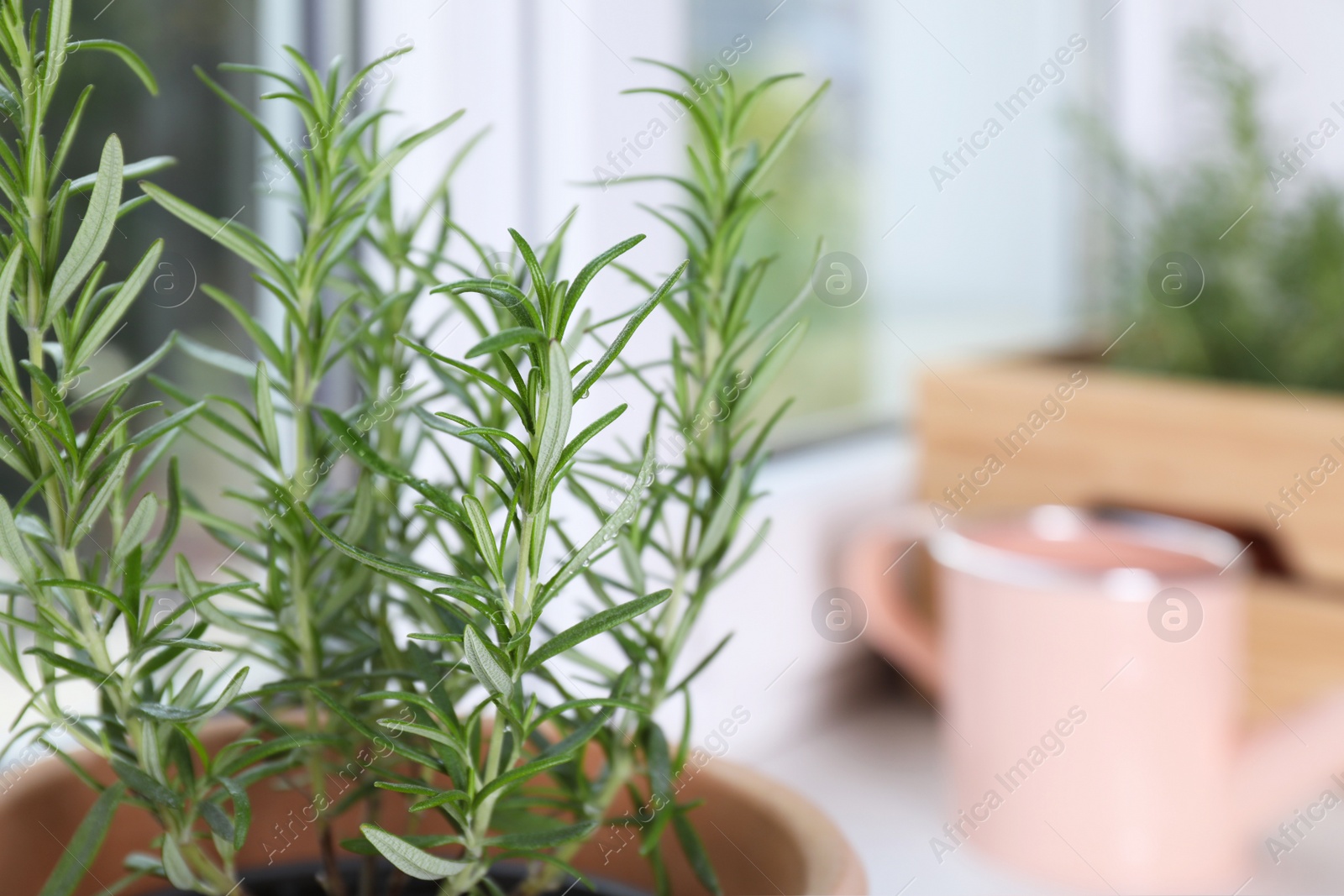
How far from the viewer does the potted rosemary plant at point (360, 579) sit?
241 millimetres

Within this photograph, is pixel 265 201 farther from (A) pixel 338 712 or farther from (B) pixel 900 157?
(B) pixel 900 157

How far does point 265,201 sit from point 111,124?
0.09 meters

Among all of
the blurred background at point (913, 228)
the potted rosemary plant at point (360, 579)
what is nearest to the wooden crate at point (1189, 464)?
the blurred background at point (913, 228)

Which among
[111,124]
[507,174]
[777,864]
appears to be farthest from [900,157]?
[777,864]

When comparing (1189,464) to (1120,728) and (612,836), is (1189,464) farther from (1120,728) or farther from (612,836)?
(612,836)

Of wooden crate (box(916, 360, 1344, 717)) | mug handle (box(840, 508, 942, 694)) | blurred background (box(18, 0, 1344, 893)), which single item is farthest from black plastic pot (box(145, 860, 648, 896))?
wooden crate (box(916, 360, 1344, 717))

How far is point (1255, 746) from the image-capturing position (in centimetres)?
57

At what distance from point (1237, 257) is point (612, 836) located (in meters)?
0.58

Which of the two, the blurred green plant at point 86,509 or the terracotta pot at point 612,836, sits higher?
the blurred green plant at point 86,509

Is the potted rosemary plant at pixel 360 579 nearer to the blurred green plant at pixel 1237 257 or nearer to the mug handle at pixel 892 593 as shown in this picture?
the mug handle at pixel 892 593

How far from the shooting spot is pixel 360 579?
305 mm

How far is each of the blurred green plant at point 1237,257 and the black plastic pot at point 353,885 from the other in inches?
22.4

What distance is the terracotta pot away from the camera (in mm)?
300

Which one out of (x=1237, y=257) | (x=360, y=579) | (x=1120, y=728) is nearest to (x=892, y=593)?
(x=1120, y=728)
